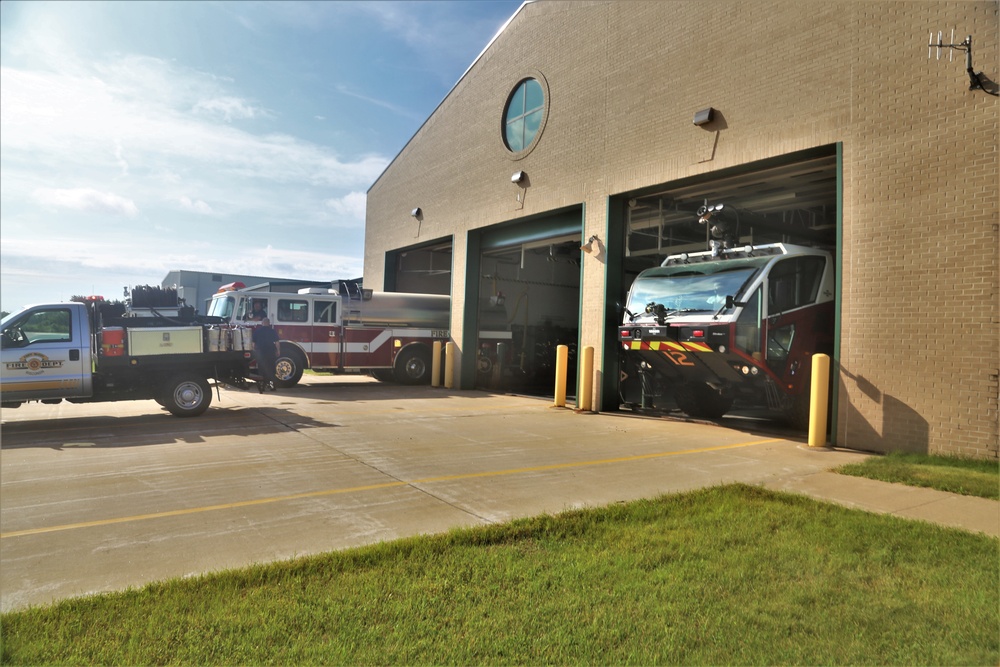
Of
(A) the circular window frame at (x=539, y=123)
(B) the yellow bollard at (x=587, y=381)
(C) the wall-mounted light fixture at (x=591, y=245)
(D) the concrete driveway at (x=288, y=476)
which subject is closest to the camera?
(D) the concrete driveway at (x=288, y=476)

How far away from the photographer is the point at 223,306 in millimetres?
→ 18203

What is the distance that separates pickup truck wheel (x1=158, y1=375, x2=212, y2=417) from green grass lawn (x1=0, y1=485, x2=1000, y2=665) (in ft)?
27.5

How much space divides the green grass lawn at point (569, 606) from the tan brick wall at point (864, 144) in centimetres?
463

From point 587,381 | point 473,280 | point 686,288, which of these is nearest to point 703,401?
point 587,381

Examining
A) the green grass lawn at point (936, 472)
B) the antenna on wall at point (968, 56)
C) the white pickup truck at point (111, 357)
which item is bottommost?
the green grass lawn at point (936, 472)

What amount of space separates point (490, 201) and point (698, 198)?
6.15 meters

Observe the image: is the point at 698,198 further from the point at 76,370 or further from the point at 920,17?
the point at 76,370

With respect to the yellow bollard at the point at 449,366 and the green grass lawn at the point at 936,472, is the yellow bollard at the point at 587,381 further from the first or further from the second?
the green grass lawn at the point at 936,472

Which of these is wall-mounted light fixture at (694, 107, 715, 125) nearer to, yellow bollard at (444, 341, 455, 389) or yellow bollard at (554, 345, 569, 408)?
yellow bollard at (554, 345, 569, 408)

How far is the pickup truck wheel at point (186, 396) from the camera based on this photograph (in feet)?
37.2

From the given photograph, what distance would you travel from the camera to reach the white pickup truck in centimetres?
997

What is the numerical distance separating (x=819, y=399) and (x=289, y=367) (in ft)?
44.4

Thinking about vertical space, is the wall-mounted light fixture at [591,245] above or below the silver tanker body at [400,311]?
above

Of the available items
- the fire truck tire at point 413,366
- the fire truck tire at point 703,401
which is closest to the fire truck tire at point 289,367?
the fire truck tire at point 413,366
